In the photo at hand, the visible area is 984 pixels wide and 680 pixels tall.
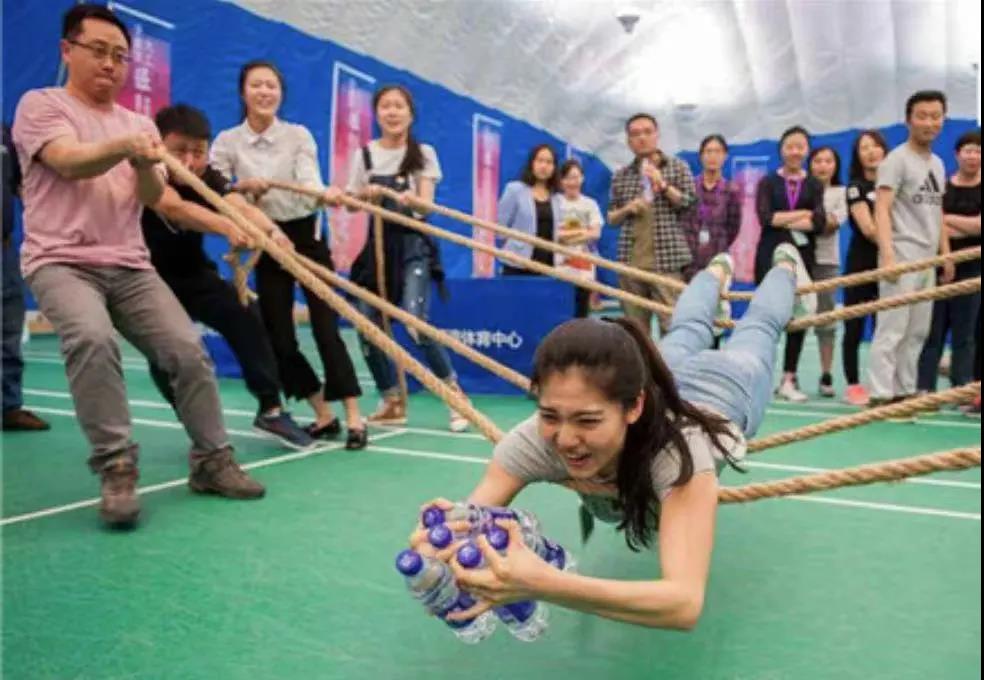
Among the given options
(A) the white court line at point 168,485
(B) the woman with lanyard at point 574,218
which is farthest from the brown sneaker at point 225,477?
(B) the woman with lanyard at point 574,218

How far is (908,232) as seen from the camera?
395cm

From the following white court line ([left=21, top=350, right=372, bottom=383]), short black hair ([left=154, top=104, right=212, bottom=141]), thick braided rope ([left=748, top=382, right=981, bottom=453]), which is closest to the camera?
thick braided rope ([left=748, top=382, right=981, bottom=453])

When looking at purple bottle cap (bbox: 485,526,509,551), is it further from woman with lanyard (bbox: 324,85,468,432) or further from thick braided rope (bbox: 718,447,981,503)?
woman with lanyard (bbox: 324,85,468,432)

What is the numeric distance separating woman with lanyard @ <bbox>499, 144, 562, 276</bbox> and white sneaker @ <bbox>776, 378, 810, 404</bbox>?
1.33 m

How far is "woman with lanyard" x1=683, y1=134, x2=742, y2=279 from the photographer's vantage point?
4.91 meters

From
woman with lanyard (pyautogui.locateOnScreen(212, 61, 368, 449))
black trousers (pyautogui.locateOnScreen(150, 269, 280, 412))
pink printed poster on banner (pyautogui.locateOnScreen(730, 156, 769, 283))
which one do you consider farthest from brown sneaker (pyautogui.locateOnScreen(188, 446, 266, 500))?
pink printed poster on banner (pyautogui.locateOnScreen(730, 156, 769, 283))

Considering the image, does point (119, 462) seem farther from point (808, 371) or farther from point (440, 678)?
point (808, 371)

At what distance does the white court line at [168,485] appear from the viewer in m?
2.32

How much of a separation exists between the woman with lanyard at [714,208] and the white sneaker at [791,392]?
0.76 meters

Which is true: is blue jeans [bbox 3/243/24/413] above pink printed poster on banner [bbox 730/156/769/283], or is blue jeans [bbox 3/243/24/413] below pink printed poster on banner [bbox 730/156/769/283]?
below

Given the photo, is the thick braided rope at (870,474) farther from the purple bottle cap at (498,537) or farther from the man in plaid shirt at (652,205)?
the man in plaid shirt at (652,205)

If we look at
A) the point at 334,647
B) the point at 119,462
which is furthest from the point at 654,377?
the point at 119,462

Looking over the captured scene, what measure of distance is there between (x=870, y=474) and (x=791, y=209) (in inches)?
138

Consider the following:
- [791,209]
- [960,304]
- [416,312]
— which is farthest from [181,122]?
[960,304]
